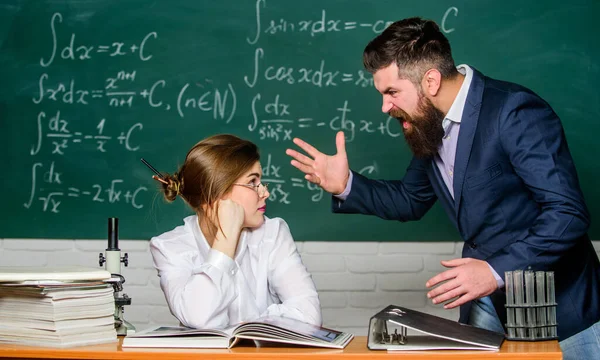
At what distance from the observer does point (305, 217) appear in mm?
3242

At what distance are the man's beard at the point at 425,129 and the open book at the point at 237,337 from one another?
846 mm

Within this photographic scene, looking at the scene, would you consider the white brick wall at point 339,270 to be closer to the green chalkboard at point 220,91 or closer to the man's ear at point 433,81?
the green chalkboard at point 220,91

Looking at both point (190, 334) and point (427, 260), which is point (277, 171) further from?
point (190, 334)

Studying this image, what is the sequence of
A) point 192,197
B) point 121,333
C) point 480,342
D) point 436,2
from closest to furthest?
point 480,342 < point 121,333 < point 192,197 < point 436,2

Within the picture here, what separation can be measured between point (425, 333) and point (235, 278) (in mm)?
742

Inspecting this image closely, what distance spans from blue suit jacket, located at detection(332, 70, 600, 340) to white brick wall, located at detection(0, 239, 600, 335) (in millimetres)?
883

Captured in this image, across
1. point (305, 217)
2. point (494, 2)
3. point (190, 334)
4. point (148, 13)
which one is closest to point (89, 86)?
point (148, 13)

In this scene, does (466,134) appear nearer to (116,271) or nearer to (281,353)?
(281,353)

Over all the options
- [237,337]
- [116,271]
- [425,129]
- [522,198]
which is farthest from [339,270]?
[237,337]

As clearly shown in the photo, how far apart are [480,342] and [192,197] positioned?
1.03 metres

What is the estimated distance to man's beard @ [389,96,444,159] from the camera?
7.53 feet

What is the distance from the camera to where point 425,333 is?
1.57 m

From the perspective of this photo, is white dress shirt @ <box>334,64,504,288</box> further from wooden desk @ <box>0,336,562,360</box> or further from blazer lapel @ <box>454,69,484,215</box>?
wooden desk @ <box>0,336,562,360</box>

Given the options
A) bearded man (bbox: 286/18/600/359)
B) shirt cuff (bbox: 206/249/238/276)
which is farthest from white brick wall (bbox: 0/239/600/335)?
shirt cuff (bbox: 206/249/238/276)
